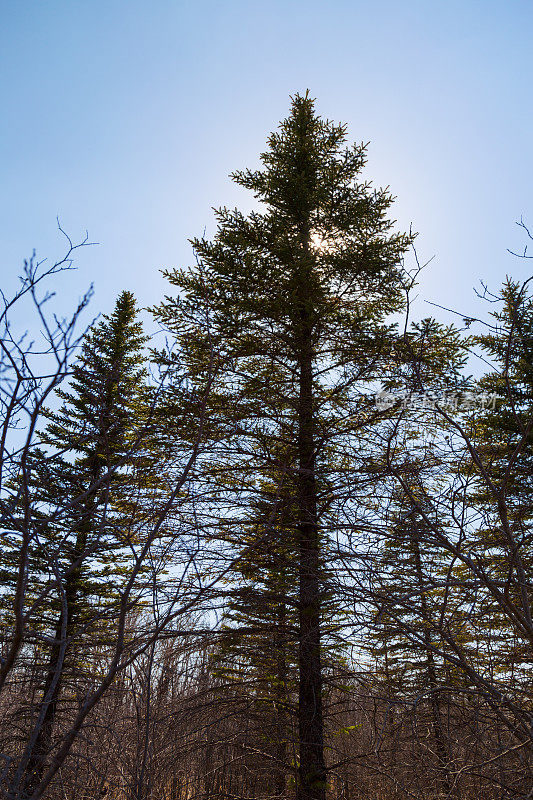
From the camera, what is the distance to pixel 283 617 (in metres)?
7.00

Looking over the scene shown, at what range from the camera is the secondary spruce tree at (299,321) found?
7469 millimetres

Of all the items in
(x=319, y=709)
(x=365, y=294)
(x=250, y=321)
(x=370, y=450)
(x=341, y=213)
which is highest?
(x=341, y=213)

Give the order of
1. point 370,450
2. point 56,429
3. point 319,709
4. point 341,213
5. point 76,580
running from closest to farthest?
1. point 319,709
2. point 370,450
3. point 341,213
4. point 76,580
5. point 56,429

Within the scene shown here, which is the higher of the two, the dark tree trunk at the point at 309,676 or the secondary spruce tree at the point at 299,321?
the secondary spruce tree at the point at 299,321

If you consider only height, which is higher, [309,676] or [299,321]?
[299,321]

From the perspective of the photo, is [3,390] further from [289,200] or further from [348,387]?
[289,200]

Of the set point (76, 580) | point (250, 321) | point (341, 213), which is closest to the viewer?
point (250, 321)

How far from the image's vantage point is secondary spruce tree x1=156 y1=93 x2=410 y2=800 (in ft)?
24.5

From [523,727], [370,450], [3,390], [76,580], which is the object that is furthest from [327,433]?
[76,580]

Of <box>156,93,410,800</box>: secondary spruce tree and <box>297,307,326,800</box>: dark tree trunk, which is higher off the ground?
<box>156,93,410,800</box>: secondary spruce tree

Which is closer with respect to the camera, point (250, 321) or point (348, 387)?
point (348, 387)

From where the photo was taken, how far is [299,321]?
8.42 meters

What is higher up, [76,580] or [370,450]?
[370,450]

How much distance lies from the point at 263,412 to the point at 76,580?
27.0 feet
